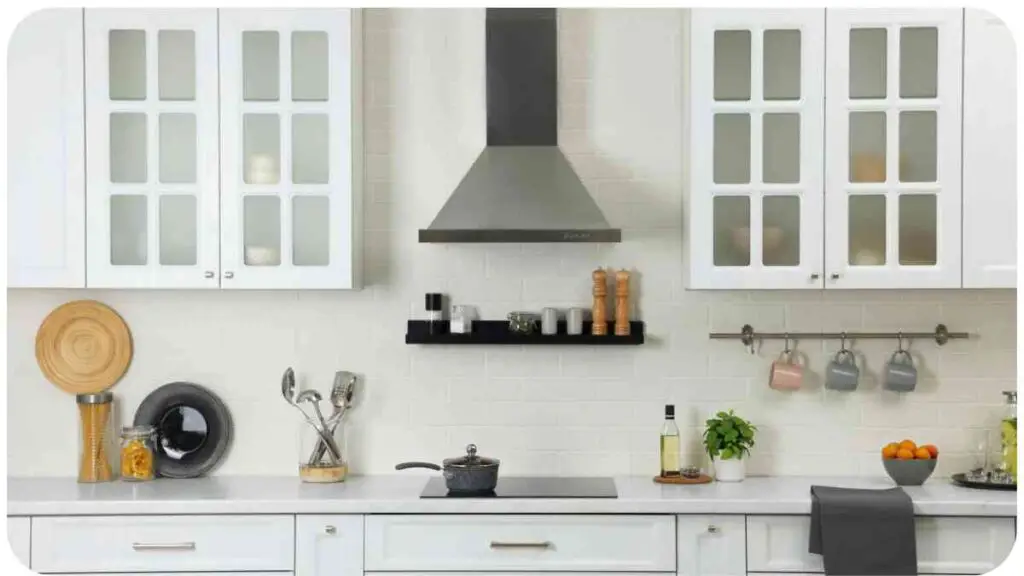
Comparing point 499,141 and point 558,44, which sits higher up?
point 558,44

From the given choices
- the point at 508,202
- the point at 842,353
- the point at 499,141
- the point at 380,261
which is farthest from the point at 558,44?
the point at 842,353

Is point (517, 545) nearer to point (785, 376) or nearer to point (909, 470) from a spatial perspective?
point (785, 376)

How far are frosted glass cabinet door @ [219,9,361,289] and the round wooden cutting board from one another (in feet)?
1.92

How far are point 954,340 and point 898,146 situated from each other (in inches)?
30.4

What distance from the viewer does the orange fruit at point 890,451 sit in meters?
3.98

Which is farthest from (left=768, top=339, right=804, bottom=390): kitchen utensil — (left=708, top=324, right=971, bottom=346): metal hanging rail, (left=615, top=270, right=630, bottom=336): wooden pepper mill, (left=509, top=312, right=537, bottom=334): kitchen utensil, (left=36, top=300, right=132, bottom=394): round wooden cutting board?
(left=36, top=300, right=132, bottom=394): round wooden cutting board

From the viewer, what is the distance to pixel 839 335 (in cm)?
420

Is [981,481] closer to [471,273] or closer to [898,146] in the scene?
[898,146]

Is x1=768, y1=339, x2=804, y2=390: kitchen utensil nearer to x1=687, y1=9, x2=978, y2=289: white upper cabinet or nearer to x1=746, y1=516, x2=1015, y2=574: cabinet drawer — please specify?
x1=687, y1=9, x2=978, y2=289: white upper cabinet

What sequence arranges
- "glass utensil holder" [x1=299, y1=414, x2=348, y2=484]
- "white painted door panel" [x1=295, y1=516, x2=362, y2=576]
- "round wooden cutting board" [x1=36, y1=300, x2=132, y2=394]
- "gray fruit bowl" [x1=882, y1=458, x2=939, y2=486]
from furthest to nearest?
"round wooden cutting board" [x1=36, y1=300, x2=132, y2=394] → "glass utensil holder" [x1=299, y1=414, x2=348, y2=484] → "gray fruit bowl" [x1=882, y1=458, x2=939, y2=486] → "white painted door panel" [x1=295, y1=516, x2=362, y2=576]

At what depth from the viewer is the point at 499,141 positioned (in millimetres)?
4156

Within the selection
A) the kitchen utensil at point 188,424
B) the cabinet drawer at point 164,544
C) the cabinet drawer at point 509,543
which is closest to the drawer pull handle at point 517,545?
the cabinet drawer at point 509,543

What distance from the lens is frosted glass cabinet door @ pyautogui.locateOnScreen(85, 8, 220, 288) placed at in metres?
3.98

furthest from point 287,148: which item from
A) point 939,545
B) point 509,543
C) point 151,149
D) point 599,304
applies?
point 939,545
